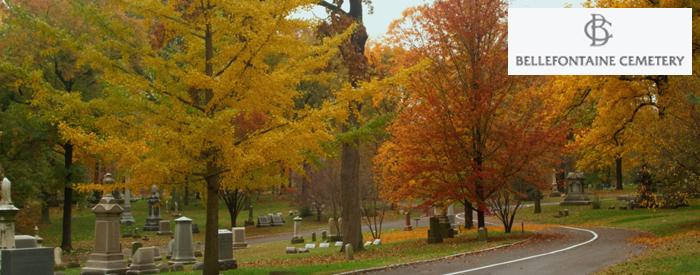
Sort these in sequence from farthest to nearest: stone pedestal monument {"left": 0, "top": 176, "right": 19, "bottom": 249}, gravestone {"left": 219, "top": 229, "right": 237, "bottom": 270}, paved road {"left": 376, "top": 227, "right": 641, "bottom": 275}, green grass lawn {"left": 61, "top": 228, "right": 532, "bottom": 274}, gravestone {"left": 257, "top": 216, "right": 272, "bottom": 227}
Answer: gravestone {"left": 257, "top": 216, "right": 272, "bottom": 227} < gravestone {"left": 219, "top": 229, "right": 237, "bottom": 270} < green grass lawn {"left": 61, "top": 228, "right": 532, "bottom": 274} < stone pedestal monument {"left": 0, "top": 176, "right": 19, "bottom": 249} < paved road {"left": 376, "top": 227, "right": 641, "bottom": 275}

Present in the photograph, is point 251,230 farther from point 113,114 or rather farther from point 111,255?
point 113,114

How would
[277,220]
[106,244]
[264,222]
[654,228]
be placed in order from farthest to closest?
[277,220]
[264,222]
[654,228]
[106,244]

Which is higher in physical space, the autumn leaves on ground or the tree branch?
the tree branch

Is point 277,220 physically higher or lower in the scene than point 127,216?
lower

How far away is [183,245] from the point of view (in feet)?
74.0

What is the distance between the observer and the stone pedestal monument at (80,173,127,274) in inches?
774

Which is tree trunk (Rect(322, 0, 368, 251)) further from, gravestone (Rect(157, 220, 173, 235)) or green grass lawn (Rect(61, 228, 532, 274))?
gravestone (Rect(157, 220, 173, 235))

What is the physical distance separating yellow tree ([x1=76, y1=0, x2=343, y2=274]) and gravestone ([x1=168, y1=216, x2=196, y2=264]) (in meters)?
7.52

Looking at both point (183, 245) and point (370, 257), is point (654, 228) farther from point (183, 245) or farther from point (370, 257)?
point (183, 245)

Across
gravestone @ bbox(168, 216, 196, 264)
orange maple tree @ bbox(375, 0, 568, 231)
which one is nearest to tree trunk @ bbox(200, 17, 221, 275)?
gravestone @ bbox(168, 216, 196, 264)

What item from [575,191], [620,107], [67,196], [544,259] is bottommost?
[544,259]

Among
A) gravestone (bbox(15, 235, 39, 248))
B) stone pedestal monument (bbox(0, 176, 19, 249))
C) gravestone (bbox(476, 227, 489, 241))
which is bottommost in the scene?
gravestone (bbox(476, 227, 489, 241))

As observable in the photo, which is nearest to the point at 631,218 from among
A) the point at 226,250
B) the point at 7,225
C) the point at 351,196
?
the point at 351,196

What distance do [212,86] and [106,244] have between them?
8.42 meters
